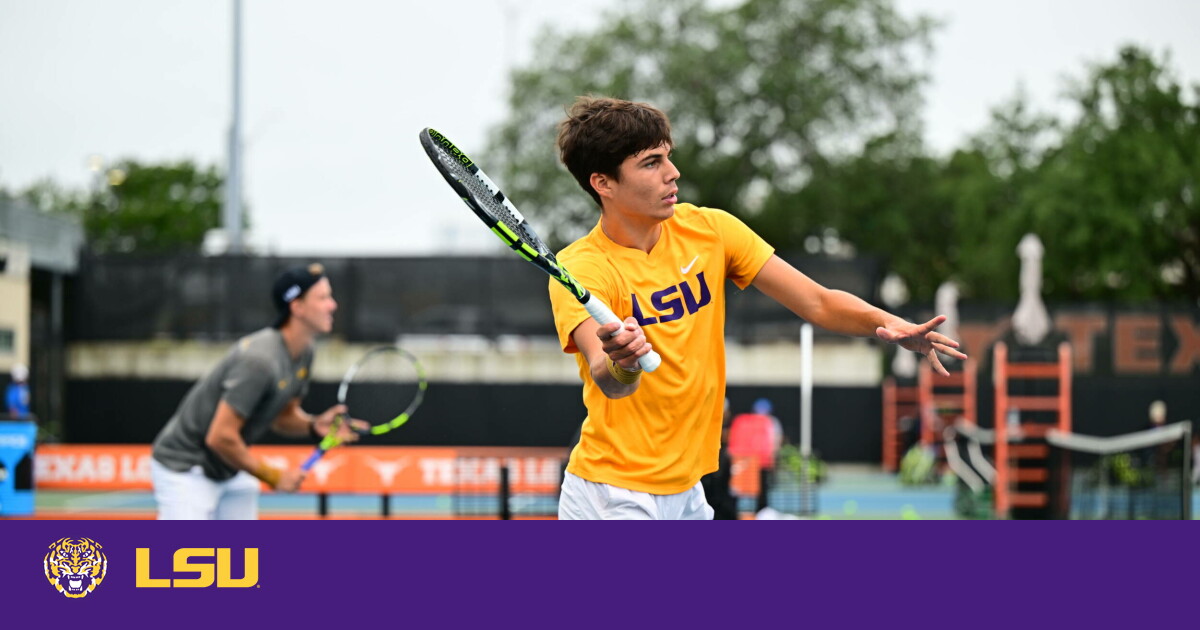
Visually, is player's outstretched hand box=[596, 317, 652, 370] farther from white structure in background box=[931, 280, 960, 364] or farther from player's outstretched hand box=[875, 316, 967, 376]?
white structure in background box=[931, 280, 960, 364]

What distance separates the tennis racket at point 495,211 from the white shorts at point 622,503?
0.51 metres

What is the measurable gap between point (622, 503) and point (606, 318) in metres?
0.69

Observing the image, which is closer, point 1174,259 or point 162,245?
point 1174,259

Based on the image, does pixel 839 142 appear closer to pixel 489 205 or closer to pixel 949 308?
pixel 949 308

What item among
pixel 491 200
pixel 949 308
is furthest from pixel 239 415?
pixel 949 308

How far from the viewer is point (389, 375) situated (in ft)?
29.1

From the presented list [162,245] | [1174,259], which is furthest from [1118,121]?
[162,245]

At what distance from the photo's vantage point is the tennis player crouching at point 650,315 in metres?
3.91

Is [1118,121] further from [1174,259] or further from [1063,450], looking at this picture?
[1063,450]

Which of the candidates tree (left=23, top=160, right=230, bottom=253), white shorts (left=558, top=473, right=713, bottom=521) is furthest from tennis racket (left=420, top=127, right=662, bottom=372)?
tree (left=23, top=160, right=230, bottom=253)

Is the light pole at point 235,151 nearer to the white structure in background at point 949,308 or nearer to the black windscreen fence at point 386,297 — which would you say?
the black windscreen fence at point 386,297
